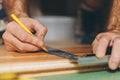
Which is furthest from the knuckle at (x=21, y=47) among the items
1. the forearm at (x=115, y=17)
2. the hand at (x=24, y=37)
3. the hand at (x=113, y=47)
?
the forearm at (x=115, y=17)

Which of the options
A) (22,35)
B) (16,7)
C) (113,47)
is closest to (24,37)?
(22,35)

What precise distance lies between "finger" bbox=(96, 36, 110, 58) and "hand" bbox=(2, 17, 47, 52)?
0.66 feet

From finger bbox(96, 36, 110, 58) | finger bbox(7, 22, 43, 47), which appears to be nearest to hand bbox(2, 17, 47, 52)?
finger bbox(7, 22, 43, 47)

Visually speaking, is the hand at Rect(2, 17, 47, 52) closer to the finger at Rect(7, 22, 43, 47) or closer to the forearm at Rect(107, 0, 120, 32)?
the finger at Rect(7, 22, 43, 47)

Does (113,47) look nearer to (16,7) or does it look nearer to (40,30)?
(40,30)

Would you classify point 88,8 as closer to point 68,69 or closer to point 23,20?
point 23,20

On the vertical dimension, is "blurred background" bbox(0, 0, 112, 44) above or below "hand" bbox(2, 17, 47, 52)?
below

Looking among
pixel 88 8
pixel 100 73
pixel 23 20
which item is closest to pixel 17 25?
pixel 23 20

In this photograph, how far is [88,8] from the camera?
2279 millimetres

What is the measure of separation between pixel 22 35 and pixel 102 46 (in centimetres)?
28

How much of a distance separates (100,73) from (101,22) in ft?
5.08

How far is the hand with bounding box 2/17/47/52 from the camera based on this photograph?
1029mm

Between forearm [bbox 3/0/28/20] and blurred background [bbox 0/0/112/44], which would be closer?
forearm [bbox 3/0/28/20]

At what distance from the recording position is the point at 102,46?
940mm
